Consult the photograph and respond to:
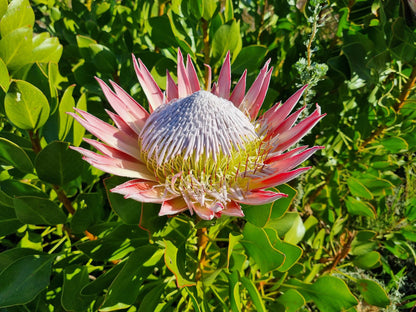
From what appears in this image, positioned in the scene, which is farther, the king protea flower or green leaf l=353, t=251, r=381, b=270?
green leaf l=353, t=251, r=381, b=270

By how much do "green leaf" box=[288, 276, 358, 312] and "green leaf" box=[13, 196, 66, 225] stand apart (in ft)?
4.09

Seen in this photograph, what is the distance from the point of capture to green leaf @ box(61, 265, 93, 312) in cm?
144

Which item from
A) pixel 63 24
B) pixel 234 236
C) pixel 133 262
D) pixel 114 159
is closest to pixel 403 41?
pixel 234 236

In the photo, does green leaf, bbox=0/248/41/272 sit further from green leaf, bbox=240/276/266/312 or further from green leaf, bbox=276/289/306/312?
green leaf, bbox=276/289/306/312

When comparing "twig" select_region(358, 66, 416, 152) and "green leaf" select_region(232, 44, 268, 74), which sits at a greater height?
"green leaf" select_region(232, 44, 268, 74)

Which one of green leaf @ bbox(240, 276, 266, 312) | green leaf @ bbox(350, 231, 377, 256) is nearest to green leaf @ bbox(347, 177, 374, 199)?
green leaf @ bbox(350, 231, 377, 256)

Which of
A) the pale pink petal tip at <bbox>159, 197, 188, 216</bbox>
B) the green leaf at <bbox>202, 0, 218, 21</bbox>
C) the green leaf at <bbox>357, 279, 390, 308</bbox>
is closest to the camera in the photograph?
the pale pink petal tip at <bbox>159, 197, 188, 216</bbox>

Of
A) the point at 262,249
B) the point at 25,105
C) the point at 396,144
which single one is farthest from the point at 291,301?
the point at 25,105

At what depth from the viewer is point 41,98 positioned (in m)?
1.15

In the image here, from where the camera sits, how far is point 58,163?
124 centimetres

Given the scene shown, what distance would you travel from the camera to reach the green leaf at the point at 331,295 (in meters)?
1.60

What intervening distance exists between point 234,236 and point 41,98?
2.87 feet

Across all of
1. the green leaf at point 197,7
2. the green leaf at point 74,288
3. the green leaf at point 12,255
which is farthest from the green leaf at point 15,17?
the green leaf at point 74,288

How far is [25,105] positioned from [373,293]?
6.27ft
